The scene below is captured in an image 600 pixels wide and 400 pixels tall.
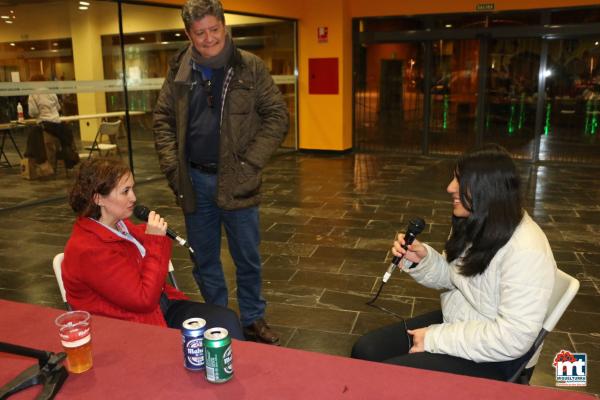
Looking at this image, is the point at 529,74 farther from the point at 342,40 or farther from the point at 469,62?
the point at 342,40

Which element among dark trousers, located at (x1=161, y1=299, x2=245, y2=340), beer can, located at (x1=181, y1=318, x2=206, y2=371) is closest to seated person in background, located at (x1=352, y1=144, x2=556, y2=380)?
dark trousers, located at (x1=161, y1=299, x2=245, y2=340)

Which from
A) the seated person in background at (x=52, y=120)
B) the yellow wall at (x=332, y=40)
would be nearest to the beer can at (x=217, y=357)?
the seated person in background at (x=52, y=120)

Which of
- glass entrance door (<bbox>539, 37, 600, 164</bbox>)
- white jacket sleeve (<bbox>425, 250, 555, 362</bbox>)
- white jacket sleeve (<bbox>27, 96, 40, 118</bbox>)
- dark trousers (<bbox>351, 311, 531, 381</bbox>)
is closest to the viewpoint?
white jacket sleeve (<bbox>425, 250, 555, 362</bbox>)

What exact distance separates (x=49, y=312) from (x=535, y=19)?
29.2ft

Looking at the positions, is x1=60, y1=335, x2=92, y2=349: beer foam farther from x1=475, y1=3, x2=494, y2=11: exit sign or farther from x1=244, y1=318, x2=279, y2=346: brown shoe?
x1=475, y1=3, x2=494, y2=11: exit sign

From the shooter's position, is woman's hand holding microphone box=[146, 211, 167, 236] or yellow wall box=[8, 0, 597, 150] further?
yellow wall box=[8, 0, 597, 150]

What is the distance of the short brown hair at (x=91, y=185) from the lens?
2092 mm

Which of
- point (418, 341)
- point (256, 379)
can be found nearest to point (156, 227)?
point (256, 379)

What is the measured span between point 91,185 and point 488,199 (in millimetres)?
1489

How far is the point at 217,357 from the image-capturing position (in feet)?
4.38

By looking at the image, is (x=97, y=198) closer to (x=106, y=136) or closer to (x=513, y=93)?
(x=106, y=136)

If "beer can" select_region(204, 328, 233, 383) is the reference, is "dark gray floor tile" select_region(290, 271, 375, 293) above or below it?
below

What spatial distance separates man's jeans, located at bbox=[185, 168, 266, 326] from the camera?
9.35ft

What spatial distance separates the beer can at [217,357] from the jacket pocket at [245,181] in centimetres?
143
